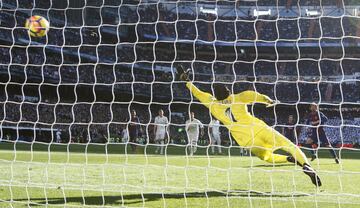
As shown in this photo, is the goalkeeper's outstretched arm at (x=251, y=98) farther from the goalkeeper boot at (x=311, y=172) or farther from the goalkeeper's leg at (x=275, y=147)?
the goalkeeper boot at (x=311, y=172)

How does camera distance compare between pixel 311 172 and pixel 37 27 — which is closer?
pixel 311 172

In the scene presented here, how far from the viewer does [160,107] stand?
1130 inches

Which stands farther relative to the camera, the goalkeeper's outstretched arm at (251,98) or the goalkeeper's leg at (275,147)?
the goalkeeper's outstretched arm at (251,98)

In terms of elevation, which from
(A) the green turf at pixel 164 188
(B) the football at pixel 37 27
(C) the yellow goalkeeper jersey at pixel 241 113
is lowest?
(A) the green turf at pixel 164 188

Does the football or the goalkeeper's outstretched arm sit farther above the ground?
the football

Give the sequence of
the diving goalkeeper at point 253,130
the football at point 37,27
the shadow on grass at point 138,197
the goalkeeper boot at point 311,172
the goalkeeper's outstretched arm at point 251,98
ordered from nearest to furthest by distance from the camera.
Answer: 1. the shadow on grass at point 138,197
2. the goalkeeper boot at point 311,172
3. the diving goalkeeper at point 253,130
4. the goalkeeper's outstretched arm at point 251,98
5. the football at point 37,27

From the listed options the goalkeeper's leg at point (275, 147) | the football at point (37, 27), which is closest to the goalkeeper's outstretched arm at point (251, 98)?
the goalkeeper's leg at point (275, 147)

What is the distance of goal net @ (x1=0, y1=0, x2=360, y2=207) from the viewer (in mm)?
7125

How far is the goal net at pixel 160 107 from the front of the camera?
7125 millimetres

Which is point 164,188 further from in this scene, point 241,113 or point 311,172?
point 311,172

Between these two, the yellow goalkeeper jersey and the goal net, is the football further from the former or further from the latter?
the yellow goalkeeper jersey

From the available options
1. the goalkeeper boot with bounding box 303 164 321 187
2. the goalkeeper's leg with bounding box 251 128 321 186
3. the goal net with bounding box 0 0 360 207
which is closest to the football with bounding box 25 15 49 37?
the goal net with bounding box 0 0 360 207

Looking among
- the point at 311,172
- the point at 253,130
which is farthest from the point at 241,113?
the point at 311,172

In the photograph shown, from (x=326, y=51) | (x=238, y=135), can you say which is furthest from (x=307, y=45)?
(x=238, y=135)
